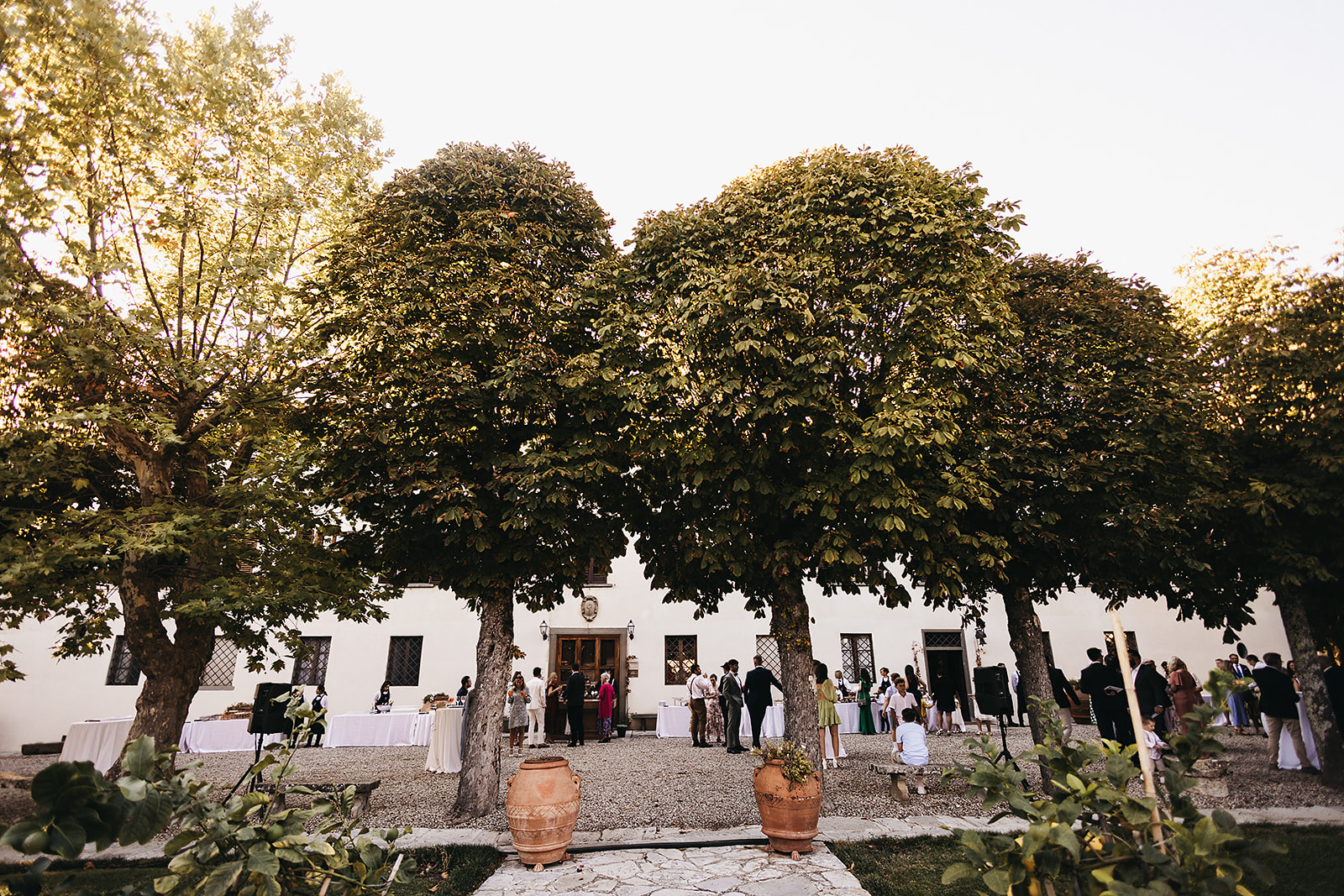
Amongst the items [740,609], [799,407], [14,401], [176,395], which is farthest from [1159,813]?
[740,609]

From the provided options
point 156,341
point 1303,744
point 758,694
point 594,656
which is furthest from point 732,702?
point 156,341

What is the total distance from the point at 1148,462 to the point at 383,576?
11.1 m

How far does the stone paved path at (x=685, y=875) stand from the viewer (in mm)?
5945

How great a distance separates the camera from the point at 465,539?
8.69m

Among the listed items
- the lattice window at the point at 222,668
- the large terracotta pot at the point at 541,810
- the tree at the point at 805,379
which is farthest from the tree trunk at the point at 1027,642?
the lattice window at the point at 222,668

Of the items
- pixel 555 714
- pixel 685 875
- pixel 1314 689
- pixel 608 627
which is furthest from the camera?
pixel 608 627

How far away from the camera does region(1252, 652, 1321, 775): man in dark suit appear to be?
11.0 m

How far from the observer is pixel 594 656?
2008cm

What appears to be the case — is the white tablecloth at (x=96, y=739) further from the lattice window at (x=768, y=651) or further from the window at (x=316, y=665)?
the lattice window at (x=768, y=651)

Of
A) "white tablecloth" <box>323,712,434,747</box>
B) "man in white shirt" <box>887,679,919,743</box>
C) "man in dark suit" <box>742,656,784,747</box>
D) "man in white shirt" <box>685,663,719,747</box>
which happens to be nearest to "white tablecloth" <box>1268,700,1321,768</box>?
"man in white shirt" <box>887,679,919,743</box>

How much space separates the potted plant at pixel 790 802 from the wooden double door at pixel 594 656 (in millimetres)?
13109

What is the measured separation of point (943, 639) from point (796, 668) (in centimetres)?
1404

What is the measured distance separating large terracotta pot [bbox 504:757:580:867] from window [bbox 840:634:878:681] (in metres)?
15.2

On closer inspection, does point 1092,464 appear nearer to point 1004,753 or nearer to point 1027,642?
point 1027,642
